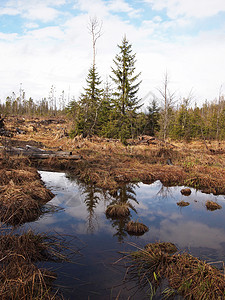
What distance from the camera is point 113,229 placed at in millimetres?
4977

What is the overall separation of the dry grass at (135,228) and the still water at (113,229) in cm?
13

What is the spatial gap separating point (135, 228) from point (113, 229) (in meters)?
0.54

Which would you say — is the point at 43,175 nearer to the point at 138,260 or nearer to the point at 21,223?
the point at 21,223

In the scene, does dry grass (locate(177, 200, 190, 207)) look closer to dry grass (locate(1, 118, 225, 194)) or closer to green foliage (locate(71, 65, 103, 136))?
dry grass (locate(1, 118, 225, 194))

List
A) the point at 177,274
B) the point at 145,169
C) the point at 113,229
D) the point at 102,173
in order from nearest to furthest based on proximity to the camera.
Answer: the point at 177,274
the point at 113,229
the point at 102,173
the point at 145,169

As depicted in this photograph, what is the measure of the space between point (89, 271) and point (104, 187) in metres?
4.95

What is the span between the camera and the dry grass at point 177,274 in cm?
286

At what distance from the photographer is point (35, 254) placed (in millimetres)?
3664

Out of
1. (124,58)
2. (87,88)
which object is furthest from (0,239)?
(87,88)

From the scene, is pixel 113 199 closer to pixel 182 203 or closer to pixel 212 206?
pixel 182 203

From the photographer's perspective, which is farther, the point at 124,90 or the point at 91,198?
the point at 124,90

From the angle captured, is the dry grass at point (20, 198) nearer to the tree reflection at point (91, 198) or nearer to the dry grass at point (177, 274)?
the tree reflection at point (91, 198)

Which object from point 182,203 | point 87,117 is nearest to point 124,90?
point 87,117

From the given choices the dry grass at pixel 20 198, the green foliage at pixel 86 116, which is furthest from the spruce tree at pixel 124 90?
the dry grass at pixel 20 198
